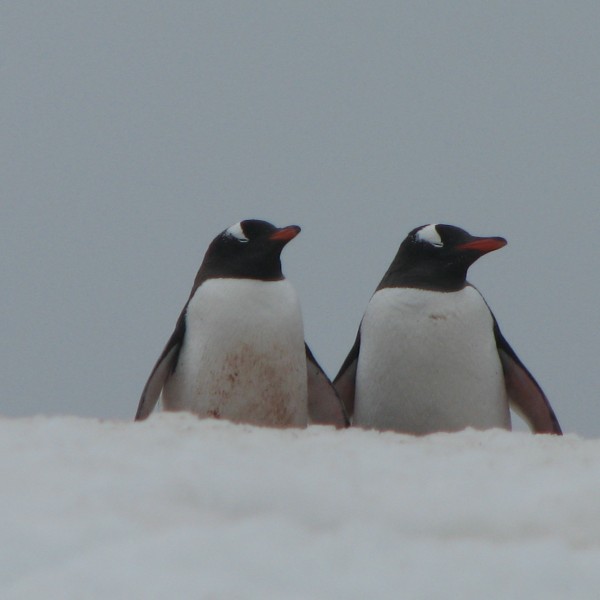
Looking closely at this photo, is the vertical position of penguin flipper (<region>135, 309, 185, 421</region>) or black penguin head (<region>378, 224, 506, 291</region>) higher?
black penguin head (<region>378, 224, 506, 291</region>)

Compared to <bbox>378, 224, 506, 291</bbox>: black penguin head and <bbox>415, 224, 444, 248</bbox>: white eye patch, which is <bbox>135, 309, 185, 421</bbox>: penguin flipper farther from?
<bbox>415, 224, 444, 248</bbox>: white eye patch

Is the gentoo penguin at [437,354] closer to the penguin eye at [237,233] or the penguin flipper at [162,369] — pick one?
the penguin eye at [237,233]

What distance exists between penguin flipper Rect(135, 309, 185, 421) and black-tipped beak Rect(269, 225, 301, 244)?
1.84ft

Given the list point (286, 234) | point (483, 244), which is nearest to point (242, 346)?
point (286, 234)

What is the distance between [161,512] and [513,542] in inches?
22.6

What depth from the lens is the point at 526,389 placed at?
502 cm

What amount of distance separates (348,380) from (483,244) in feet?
3.09

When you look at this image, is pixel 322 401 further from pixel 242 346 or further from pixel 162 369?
pixel 162 369

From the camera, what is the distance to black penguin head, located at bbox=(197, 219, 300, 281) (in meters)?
4.73

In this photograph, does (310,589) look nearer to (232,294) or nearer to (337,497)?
(337,497)

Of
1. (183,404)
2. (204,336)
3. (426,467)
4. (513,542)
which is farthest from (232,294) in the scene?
(513,542)

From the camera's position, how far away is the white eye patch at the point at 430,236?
5012 millimetres

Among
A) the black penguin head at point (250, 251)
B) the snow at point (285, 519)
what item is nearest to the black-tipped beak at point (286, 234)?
the black penguin head at point (250, 251)

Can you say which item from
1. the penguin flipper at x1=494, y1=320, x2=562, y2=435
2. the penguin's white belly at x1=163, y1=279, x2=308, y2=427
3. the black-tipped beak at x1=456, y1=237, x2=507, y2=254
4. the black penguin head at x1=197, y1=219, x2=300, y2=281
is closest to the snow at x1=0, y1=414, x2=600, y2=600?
the penguin's white belly at x1=163, y1=279, x2=308, y2=427
